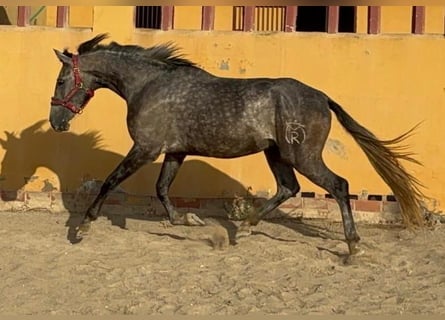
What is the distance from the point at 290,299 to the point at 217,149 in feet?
5.56

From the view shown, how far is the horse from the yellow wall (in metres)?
1.16

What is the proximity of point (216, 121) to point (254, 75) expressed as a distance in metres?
1.77

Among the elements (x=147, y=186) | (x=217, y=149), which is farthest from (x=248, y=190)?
(x=217, y=149)

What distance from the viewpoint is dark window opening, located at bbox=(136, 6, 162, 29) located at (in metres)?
7.04

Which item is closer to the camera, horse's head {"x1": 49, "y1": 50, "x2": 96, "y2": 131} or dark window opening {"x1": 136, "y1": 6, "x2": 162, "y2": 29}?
horse's head {"x1": 49, "y1": 50, "x2": 96, "y2": 131}

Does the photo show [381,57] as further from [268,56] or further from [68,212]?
[68,212]

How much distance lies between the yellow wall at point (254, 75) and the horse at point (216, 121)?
1.16 meters

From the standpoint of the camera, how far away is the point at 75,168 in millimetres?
6926

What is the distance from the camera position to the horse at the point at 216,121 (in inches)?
192

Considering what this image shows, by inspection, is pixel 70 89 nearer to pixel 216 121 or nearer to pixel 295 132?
pixel 216 121

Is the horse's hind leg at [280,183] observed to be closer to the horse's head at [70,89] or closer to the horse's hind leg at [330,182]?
the horse's hind leg at [330,182]

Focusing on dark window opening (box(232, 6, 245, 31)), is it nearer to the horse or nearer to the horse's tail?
the horse

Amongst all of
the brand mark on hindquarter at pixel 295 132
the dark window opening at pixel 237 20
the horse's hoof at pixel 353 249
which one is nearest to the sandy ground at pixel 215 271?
the horse's hoof at pixel 353 249

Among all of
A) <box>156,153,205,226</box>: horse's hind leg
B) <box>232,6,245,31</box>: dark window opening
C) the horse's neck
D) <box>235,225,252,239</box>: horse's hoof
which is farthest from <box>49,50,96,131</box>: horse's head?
<box>232,6,245,31</box>: dark window opening
